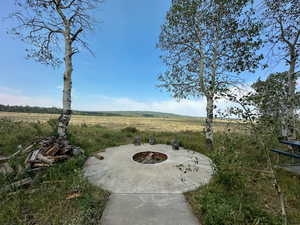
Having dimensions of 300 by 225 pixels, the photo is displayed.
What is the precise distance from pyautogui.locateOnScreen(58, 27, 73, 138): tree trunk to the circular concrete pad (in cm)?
219

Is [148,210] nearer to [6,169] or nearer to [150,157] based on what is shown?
[150,157]

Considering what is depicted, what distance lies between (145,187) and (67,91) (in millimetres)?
5642

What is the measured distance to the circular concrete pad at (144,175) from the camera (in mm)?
3578

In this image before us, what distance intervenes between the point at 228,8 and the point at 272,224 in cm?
894

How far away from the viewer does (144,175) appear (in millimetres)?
4137

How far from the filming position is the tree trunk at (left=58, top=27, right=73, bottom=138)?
6.03 meters

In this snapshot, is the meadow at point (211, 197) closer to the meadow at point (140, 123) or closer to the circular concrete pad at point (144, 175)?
the meadow at point (140, 123)

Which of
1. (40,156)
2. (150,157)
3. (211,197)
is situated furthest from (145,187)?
(40,156)

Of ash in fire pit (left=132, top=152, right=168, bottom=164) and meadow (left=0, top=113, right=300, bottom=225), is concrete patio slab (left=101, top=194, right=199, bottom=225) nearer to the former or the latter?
meadow (left=0, top=113, right=300, bottom=225)

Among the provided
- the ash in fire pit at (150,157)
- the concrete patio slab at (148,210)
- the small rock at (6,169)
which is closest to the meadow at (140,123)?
the concrete patio slab at (148,210)

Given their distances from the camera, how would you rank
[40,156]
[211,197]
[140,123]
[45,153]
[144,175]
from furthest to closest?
[140,123], [45,153], [40,156], [144,175], [211,197]

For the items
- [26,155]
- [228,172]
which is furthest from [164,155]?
[26,155]

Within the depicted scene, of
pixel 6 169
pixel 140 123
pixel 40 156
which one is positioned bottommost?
pixel 140 123

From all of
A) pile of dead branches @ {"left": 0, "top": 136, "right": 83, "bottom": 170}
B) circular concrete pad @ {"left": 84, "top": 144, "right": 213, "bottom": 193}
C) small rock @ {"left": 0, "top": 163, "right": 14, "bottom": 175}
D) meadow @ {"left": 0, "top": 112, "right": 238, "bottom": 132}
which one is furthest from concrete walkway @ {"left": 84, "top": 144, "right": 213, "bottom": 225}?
Answer: small rock @ {"left": 0, "top": 163, "right": 14, "bottom": 175}
